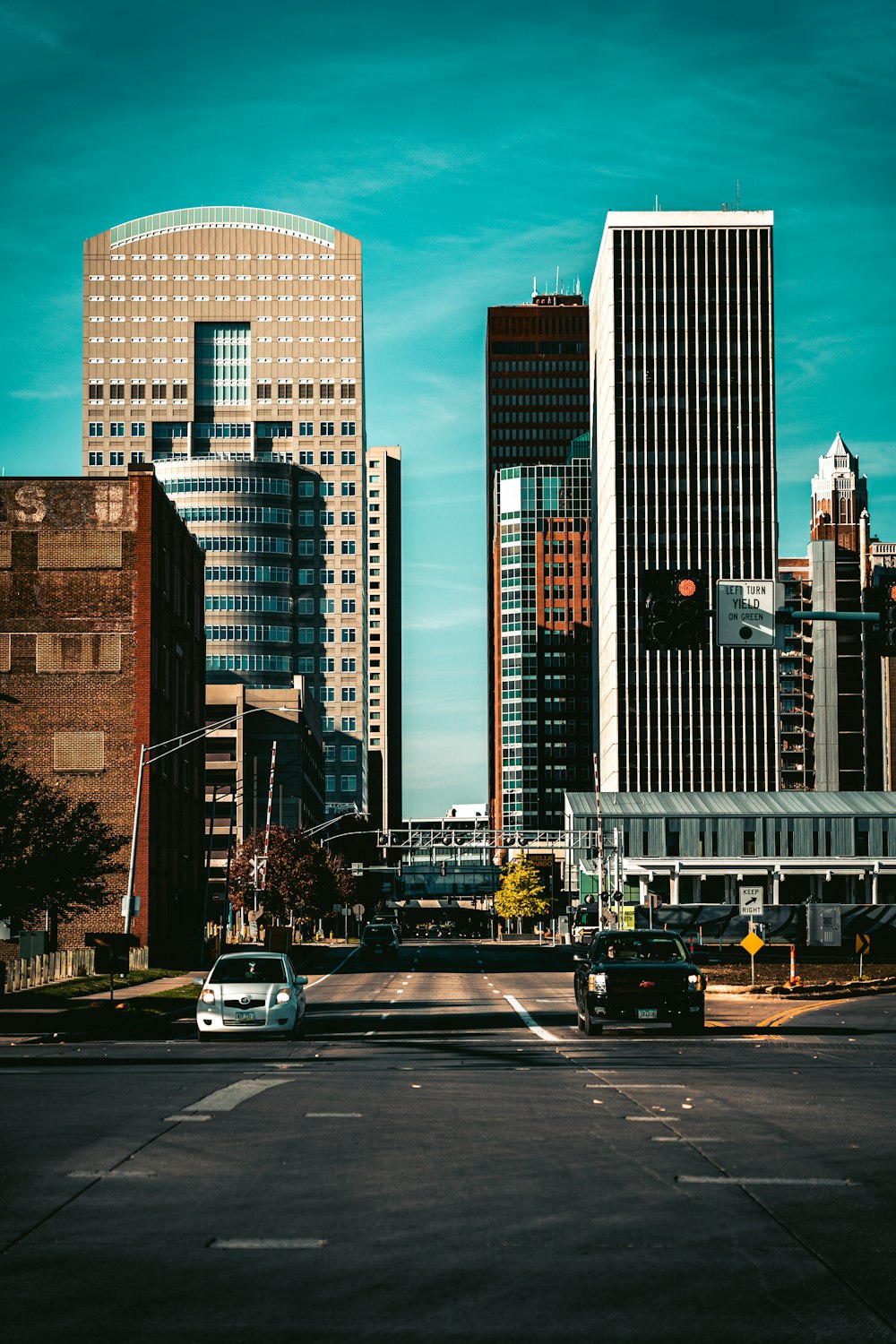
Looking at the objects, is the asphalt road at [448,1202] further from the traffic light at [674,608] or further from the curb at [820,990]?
the curb at [820,990]

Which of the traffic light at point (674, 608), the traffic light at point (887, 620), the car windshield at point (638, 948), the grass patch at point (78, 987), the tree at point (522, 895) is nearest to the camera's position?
the traffic light at point (674, 608)

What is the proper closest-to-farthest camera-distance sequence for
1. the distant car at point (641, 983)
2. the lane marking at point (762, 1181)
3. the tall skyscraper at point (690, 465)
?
the lane marking at point (762, 1181) < the distant car at point (641, 983) < the tall skyscraper at point (690, 465)

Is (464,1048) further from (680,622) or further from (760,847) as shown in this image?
(760,847)

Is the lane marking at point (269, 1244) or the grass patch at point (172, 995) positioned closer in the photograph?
the lane marking at point (269, 1244)

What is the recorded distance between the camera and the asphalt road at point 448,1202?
25.2ft

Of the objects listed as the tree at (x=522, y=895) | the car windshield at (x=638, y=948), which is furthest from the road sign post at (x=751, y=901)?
the tree at (x=522, y=895)

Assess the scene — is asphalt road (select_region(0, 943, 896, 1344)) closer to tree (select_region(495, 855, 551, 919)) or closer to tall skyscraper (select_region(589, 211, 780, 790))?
tall skyscraper (select_region(589, 211, 780, 790))

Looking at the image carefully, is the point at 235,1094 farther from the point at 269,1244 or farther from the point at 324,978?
the point at 324,978

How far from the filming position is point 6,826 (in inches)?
1925

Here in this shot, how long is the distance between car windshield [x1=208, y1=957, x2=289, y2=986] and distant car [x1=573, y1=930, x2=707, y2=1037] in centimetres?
531

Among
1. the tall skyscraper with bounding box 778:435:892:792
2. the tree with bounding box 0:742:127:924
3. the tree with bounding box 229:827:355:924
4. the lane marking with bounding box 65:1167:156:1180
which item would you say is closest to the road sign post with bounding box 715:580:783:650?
the lane marking with bounding box 65:1167:156:1180

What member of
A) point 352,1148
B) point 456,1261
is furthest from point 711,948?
point 456,1261

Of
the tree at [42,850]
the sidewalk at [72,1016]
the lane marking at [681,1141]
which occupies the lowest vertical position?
the sidewalk at [72,1016]

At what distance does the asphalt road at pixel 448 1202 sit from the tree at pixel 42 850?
27.1 meters
